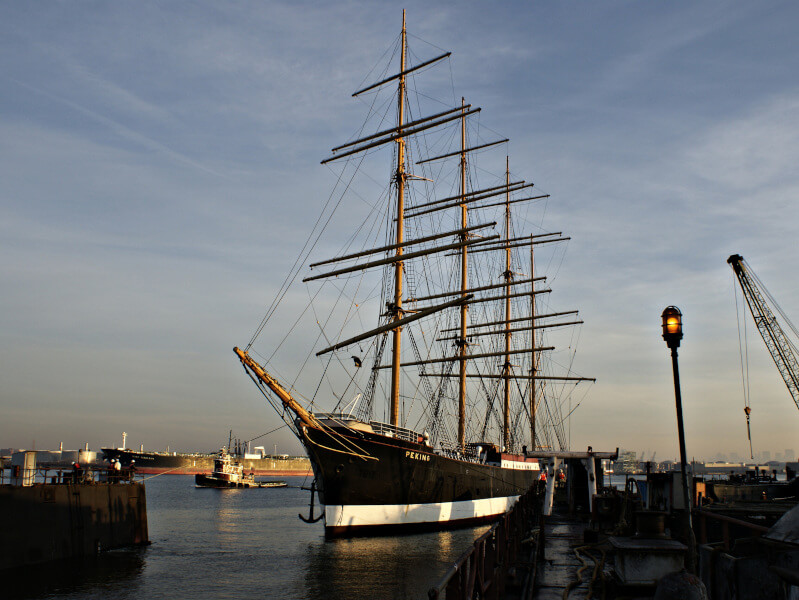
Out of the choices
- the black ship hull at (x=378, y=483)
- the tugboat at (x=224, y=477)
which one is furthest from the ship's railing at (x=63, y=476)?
the tugboat at (x=224, y=477)

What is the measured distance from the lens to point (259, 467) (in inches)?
6777

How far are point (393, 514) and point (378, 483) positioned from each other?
6.45 feet

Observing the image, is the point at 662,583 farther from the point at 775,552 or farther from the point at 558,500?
the point at 558,500

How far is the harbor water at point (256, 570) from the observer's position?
2044 centimetres

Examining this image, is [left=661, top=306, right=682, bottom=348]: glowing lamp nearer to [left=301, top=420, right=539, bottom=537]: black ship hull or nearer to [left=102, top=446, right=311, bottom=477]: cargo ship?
[left=301, top=420, right=539, bottom=537]: black ship hull

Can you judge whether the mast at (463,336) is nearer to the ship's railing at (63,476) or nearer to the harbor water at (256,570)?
the harbor water at (256,570)

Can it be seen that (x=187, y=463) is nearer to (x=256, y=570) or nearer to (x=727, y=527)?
(x=256, y=570)

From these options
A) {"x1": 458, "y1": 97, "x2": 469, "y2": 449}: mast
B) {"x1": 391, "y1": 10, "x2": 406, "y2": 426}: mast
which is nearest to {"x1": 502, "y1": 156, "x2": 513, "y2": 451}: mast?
{"x1": 458, "y1": 97, "x2": 469, "y2": 449}: mast

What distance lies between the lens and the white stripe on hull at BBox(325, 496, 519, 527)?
96.7 ft

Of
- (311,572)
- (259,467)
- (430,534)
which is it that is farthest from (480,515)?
(259,467)

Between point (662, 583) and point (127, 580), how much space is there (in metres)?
22.4

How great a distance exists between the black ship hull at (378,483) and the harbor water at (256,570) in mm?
928

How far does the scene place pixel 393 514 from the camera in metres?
30.7

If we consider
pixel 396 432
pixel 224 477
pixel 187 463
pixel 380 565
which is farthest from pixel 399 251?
pixel 187 463
